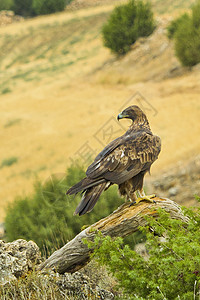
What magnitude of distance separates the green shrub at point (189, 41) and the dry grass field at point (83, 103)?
83 centimetres

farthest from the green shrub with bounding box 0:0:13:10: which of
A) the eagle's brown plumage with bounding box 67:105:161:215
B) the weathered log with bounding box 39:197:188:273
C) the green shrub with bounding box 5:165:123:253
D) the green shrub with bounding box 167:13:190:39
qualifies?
the weathered log with bounding box 39:197:188:273

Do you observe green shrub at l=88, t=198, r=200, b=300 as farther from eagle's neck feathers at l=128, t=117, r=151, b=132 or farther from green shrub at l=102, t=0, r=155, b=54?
green shrub at l=102, t=0, r=155, b=54

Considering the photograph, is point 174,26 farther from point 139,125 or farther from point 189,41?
point 139,125

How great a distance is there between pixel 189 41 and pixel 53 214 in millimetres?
21233

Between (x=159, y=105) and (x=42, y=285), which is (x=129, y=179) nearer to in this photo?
(x=42, y=285)

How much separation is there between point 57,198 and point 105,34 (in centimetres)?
2728

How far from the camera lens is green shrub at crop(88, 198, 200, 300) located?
4.32 metres

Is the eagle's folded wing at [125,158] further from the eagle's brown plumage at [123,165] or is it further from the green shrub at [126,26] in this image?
the green shrub at [126,26]

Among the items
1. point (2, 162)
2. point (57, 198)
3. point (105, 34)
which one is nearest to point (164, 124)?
point (2, 162)

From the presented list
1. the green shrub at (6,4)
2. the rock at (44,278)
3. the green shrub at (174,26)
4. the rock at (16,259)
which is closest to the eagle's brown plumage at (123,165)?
the rock at (44,278)

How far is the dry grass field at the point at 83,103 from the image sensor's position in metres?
20.1

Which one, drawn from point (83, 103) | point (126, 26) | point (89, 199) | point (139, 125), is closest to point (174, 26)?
point (126, 26)

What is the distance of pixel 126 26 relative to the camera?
3441 centimetres

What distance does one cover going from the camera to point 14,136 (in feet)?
81.1
